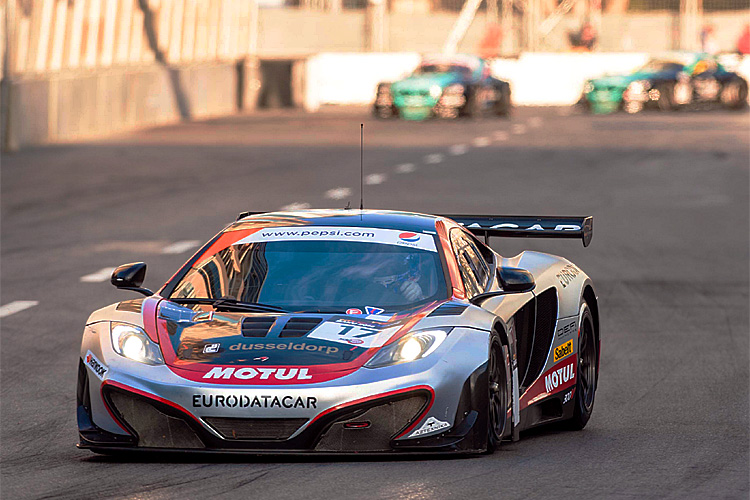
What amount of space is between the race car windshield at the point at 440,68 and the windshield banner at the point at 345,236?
3456 cm

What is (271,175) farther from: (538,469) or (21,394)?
(538,469)

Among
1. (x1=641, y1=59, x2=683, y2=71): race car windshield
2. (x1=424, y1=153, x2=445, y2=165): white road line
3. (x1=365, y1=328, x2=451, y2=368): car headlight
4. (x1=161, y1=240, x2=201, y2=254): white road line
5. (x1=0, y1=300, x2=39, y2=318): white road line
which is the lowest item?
(x1=424, y1=153, x2=445, y2=165): white road line

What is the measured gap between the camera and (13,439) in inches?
308

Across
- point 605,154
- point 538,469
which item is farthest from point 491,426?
point 605,154

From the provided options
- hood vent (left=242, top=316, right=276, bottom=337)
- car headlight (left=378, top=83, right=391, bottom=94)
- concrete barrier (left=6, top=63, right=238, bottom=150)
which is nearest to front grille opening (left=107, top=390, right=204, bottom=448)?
hood vent (left=242, top=316, right=276, bottom=337)

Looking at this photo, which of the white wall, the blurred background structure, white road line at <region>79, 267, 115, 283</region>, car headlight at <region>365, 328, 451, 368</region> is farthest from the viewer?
the white wall

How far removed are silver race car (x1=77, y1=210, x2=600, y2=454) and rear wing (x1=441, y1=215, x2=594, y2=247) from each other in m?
0.85

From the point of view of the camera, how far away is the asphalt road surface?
262 inches

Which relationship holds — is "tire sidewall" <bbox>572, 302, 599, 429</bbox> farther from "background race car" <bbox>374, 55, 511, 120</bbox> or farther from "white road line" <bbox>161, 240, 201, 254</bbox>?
"background race car" <bbox>374, 55, 511, 120</bbox>

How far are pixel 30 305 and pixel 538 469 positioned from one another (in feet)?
23.7

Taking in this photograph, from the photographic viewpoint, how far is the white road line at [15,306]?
1283 centimetres

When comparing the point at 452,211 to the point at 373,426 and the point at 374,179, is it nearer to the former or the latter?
the point at 374,179

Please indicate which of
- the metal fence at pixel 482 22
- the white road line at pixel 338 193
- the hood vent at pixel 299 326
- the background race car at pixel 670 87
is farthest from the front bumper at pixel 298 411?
the metal fence at pixel 482 22

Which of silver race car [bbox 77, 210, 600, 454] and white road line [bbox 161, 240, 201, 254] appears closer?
silver race car [bbox 77, 210, 600, 454]
